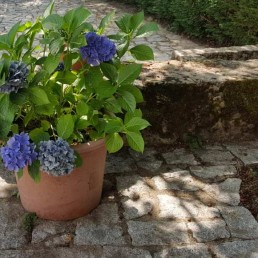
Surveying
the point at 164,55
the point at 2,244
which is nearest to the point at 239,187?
the point at 2,244

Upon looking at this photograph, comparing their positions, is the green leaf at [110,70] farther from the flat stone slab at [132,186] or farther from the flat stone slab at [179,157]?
the flat stone slab at [179,157]

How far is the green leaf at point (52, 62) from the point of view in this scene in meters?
2.22

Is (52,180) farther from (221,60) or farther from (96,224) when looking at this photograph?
(221,60)

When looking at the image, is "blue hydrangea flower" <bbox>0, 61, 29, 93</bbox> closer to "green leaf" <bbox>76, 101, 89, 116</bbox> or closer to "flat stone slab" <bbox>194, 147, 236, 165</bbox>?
"green leaf" <bbox>76, 101, 89, 116</bbox>

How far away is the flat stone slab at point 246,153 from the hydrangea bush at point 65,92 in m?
1.18

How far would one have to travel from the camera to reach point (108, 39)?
232cm

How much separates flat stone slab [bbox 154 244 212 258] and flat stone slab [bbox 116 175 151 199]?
0.55 m

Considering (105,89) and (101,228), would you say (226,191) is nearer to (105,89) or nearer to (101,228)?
(101,228)

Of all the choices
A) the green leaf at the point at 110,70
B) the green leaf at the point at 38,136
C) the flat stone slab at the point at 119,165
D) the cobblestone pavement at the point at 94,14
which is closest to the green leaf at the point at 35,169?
the green leaf at the point at 38,136

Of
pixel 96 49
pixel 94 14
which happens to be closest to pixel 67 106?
pixel 96 49

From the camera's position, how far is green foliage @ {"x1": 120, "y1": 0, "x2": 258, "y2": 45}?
6.02 m

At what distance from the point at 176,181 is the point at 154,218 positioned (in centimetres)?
46

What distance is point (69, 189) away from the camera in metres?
2.57

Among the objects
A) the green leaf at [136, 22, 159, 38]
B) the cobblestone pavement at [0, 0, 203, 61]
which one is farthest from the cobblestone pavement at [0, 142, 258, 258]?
the cobblestone pavement at [0, 0, 203, 61]
